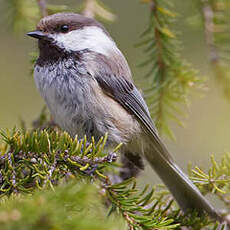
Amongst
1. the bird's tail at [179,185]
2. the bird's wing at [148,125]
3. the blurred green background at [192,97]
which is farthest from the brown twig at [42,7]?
the bird's tail at [179,185]

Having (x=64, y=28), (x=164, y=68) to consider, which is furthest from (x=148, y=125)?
(x=64, y=28)

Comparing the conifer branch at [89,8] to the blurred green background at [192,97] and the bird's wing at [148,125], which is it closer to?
the blurred green background at [192,97]

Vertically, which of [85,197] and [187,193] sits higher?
[85,197]

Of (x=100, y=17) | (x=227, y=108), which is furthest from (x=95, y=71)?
(x=227, y=108)

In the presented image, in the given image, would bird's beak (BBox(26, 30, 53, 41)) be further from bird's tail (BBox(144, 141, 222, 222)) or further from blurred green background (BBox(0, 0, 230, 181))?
bird's tail (BBox(144, 141, 222, 222))

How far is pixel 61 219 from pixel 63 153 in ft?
1.51

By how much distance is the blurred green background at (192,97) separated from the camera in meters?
2.04

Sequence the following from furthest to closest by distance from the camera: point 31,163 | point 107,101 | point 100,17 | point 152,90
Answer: point 100,17 < point 152,90 < point 107,101 < point 31,163

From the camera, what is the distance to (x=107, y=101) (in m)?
1.60

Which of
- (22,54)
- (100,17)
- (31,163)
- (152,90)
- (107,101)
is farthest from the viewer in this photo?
(22,54)

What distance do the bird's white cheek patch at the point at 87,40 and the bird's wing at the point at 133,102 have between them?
160mm

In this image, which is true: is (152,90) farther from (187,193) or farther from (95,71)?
(187,193)

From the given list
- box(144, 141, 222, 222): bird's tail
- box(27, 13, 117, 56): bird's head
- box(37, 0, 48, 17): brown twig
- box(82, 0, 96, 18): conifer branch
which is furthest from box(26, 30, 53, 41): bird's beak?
box(144, 141, 222, 222): bird's tail

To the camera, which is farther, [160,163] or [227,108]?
[227,108]
